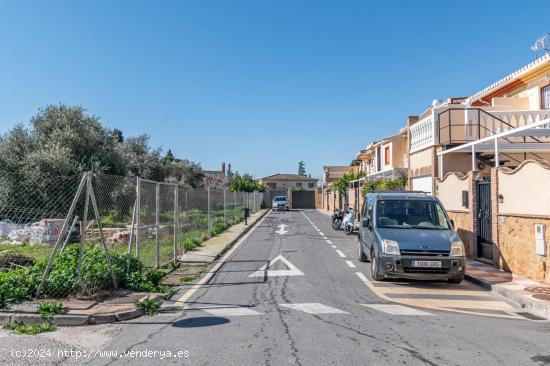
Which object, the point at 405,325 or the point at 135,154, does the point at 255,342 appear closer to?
the point at 405,325

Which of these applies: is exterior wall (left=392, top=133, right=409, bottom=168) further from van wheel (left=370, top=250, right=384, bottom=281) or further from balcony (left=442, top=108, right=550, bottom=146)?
van wheel (left=370, top=250, right=384, bottom=281)

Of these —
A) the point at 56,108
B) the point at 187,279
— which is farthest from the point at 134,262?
the point at 56,108

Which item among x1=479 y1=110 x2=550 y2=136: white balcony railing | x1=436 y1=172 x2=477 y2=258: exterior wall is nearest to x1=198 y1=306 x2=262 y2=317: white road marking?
x1=436 y1=172 x2=477 y2=258: exterior wall

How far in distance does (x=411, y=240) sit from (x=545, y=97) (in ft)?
42.3

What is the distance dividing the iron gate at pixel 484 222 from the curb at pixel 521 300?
2785mm

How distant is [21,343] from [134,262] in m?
3.96

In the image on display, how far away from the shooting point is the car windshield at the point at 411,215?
10.9 meters

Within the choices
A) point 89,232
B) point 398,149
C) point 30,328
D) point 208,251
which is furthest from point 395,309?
point 398,149

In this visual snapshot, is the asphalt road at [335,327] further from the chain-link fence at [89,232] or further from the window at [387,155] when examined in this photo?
the window at [387,155]

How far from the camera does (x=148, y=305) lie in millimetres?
7438

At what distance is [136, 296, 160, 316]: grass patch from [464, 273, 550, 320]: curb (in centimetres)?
585

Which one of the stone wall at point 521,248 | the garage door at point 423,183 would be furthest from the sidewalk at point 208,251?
the garage door at point 423,183

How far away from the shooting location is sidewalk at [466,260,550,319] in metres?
7.70

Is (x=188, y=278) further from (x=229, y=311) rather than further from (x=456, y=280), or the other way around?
(x=456, y=280)
